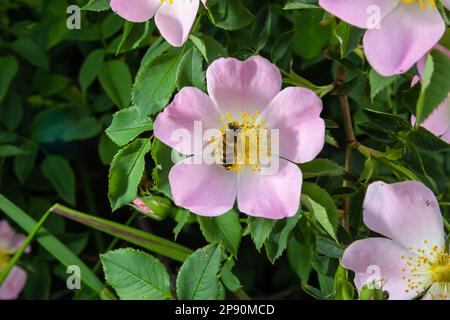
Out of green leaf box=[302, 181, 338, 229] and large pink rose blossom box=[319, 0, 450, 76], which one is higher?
large pink rose blossom box=[319, 0, 450, 76]

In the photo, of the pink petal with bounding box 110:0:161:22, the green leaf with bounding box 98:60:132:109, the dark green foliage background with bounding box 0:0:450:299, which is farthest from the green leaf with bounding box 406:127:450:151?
the green leaf with bounding box 98:60:132:109

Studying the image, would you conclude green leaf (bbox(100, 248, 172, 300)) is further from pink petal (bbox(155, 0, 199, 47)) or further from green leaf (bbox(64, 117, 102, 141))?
green leaf (bbox(64, 117, 102, 141))

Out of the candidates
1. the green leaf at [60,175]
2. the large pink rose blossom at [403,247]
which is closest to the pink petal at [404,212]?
the large pink rose blossom at [403,247]

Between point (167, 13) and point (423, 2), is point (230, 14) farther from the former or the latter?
point (423, 2)

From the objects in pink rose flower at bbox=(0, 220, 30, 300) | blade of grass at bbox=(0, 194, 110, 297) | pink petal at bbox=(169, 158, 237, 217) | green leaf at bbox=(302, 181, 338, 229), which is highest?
pink petal at bbox=(169, 158, 237, 217)

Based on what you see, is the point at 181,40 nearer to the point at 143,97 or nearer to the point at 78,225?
the point at 143,97

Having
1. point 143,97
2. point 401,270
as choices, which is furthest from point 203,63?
point 401,270

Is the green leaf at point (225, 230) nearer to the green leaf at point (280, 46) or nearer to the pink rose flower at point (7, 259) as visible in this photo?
the green leaf at point (280, 46)
